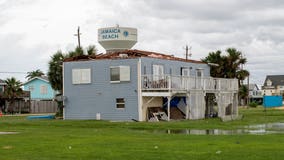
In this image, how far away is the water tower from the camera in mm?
45844

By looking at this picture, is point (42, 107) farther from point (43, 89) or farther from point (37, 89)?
point (37, 89)

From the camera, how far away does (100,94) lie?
138 feet

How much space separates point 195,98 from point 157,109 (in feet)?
10.0

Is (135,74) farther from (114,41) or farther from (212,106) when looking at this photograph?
(212,106)

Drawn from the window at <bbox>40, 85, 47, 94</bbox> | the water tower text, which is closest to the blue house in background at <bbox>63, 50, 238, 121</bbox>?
the water tower text

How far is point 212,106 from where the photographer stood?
154 ft

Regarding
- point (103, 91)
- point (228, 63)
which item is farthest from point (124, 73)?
point (228, 63)

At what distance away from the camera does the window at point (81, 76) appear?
42.9m

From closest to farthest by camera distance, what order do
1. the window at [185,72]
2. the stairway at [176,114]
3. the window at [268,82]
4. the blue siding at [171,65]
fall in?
the blue siding at [171,65], the stairway at [176,114], the window at [185,72], the window at [268,82]

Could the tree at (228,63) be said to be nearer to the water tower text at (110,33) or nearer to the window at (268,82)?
the water tower text at (110,33)

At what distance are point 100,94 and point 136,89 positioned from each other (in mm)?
3523

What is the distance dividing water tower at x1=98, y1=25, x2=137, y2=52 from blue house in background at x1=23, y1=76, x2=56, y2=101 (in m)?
39.3

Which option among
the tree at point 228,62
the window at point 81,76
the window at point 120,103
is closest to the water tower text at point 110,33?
the window at point 81,76

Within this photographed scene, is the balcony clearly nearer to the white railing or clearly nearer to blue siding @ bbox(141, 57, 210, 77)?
the white railing
